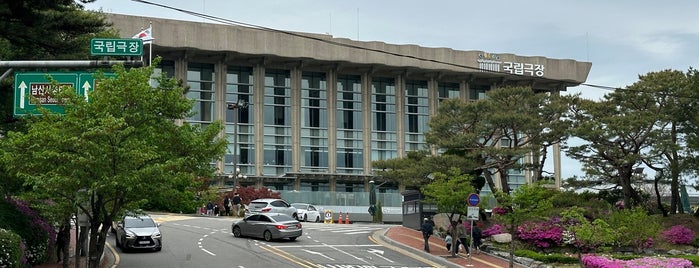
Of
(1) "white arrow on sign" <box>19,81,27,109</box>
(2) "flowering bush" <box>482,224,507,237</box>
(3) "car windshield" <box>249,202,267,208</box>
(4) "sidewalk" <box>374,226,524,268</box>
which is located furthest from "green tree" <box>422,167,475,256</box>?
(1) "white arrow on sign" <box>19,81,27,109</box>

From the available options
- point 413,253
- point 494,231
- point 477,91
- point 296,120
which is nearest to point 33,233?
point 413,253

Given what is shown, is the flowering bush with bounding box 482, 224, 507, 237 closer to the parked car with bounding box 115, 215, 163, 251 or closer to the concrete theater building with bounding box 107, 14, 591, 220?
the parked car with bounding box 115, 215, 163, 251

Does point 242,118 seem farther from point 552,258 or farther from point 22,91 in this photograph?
point 22,91

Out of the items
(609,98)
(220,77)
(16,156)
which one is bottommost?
(16,156)

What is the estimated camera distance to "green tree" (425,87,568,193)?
42.0 meters

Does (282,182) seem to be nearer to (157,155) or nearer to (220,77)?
(220,77)

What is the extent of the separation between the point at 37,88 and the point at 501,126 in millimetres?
26801

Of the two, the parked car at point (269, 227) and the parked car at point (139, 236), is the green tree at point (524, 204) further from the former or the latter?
the parked car at point (139, 236)

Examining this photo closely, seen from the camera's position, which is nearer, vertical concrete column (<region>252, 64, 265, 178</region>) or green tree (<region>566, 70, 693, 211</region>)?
green tree (<region>566, 70, 693, 211</region>)

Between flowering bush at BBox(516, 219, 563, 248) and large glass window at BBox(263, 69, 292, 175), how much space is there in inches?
1765

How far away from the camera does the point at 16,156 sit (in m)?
21.8

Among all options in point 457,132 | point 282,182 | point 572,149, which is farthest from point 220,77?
point 572,149

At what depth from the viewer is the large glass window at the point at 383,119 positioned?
8444 cm

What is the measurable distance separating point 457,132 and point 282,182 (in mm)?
37802
